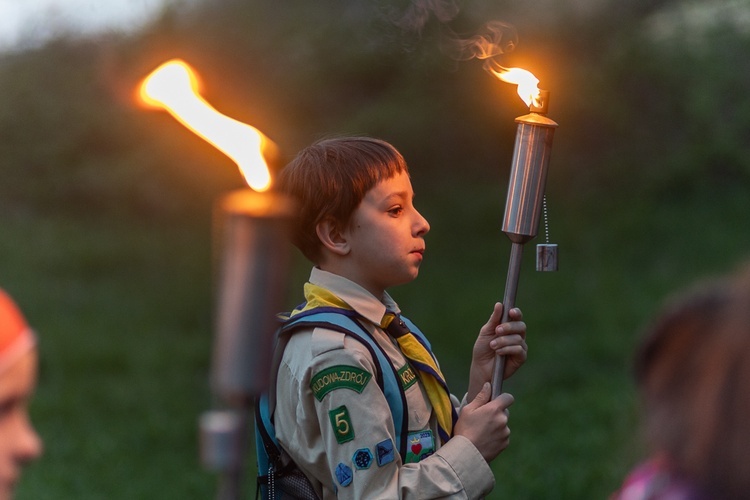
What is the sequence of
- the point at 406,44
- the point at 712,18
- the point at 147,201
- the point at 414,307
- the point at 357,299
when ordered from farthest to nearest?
the point at 147,201, the point at 712,18, the point at 414,307, the point at 406,44, the point at 357,299

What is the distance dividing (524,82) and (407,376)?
701mm

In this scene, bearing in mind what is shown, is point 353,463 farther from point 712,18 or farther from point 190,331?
point 712,18

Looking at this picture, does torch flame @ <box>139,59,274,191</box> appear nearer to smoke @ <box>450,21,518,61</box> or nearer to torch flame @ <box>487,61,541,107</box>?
torch flame @ <box>487,61,541,107</box>

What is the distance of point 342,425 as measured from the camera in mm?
2090

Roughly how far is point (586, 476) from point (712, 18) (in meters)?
5.09

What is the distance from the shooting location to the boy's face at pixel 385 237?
7.61 feet

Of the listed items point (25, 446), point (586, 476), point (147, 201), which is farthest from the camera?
point (147, 201)

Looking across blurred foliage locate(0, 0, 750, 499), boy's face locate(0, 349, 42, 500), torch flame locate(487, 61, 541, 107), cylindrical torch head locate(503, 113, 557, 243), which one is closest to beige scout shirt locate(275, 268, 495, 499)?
cylindrical torch head locate(503, 113, 557, 243)

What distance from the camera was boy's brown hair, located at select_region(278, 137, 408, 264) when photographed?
2.35 meters

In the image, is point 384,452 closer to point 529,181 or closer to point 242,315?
point 529,181

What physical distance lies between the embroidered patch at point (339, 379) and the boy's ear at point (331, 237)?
0.34 meters

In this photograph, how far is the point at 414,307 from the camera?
8227mm

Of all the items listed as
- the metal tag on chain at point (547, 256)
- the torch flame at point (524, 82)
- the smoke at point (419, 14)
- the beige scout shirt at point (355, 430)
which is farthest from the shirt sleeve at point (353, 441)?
the smoke at point (419, 14)

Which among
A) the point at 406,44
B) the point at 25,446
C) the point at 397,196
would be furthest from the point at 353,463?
the point at 406,44
